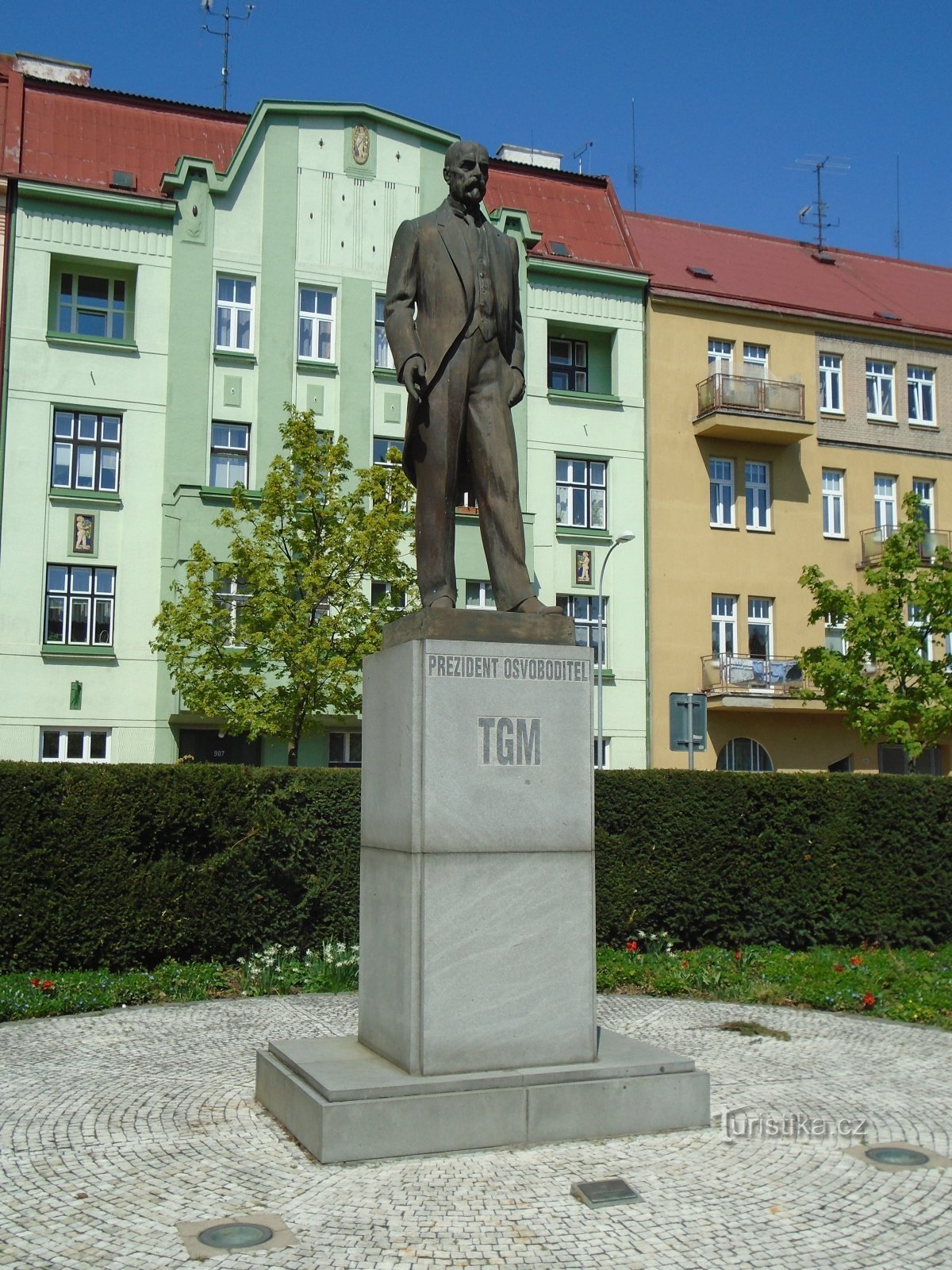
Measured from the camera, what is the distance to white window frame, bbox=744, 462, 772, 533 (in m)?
34.8

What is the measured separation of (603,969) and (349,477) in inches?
740

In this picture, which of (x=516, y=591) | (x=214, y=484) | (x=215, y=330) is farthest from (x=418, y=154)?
(x=516, y=591)

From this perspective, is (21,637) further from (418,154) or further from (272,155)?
(418,154)

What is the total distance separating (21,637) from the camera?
27.3m

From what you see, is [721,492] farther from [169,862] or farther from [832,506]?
[169,862]

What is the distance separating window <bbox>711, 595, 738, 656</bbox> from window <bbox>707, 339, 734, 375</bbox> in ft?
19.7

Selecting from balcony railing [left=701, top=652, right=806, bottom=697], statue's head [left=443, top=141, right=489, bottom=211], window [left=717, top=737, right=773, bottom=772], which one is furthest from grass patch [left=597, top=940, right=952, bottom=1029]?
window [left=717, top=737, right=773, bottom=772]

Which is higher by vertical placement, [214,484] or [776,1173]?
[214,484]

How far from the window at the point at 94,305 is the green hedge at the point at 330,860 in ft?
60.5

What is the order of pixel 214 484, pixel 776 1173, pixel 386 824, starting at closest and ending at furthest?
pixel 776 1173 → pixel 386 824 → pixel 214 484

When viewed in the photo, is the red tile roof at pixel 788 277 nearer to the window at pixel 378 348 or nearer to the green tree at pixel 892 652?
the window at pixel 378 348

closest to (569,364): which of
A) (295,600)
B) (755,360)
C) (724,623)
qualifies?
(755,360)

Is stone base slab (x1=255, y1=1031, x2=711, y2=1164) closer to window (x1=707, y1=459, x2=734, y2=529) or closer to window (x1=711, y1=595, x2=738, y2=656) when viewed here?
window (x1=711, y1=595, x2=738, y2=656)

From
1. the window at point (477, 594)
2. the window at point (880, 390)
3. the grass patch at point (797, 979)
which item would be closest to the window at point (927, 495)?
the window at point (880, 390)
